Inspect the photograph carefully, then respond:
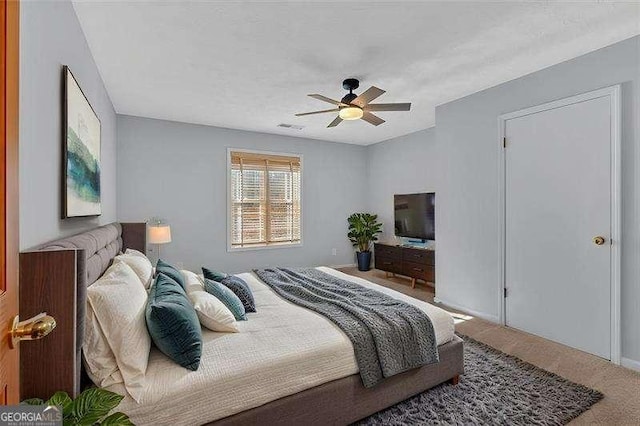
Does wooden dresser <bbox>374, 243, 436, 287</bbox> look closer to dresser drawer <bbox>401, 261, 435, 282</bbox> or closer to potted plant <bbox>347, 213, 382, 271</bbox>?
dresser drawer <bbox>401, 261, 435, 282</bbox>

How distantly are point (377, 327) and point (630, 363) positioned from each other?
217cm

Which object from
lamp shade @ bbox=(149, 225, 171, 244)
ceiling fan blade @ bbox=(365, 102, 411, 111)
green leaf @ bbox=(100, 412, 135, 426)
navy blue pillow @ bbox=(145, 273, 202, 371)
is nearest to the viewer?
green leaf @ bbox=(100, 412, 135, 426)

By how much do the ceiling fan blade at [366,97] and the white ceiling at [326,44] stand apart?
0.96ft

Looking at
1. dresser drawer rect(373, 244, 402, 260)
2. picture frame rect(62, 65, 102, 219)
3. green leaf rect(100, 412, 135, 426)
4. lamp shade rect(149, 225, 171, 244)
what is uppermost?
picture frame rect(62, 65, 102, 219)

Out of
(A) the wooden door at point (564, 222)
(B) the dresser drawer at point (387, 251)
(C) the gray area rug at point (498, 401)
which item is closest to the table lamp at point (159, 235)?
(C) the gray area rug at point (498, 401)

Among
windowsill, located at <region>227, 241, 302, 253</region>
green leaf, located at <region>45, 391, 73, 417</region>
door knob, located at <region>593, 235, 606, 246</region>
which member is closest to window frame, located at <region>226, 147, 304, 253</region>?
windowsill, located at <region>227, 241, 302, 253</region>

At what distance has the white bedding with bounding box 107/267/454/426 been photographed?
1310 millimetres

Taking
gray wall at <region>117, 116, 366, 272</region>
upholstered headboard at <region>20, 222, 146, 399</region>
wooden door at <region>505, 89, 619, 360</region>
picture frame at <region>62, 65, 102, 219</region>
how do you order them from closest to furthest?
upholstered headboard at <region>20, 222, 146, 399</region> < picture frame at <region>62, 65, 102, 219</region> < wooden door at <region>505, 89, 619, 360</region> < gray wall at <region>117, 116, 366, 272</region>

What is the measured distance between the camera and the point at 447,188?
3.84 m

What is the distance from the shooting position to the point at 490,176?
3328 millimetres

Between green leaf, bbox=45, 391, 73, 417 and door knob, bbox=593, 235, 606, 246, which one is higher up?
door knob, bbox=593, 235, 606, 246

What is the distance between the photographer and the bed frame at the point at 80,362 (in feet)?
3.45

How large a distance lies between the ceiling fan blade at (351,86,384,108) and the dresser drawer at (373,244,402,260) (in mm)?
2878

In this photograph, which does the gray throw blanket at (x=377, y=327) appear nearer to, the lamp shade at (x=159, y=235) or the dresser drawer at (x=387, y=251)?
the lamp shade at (x=159, y=235)
